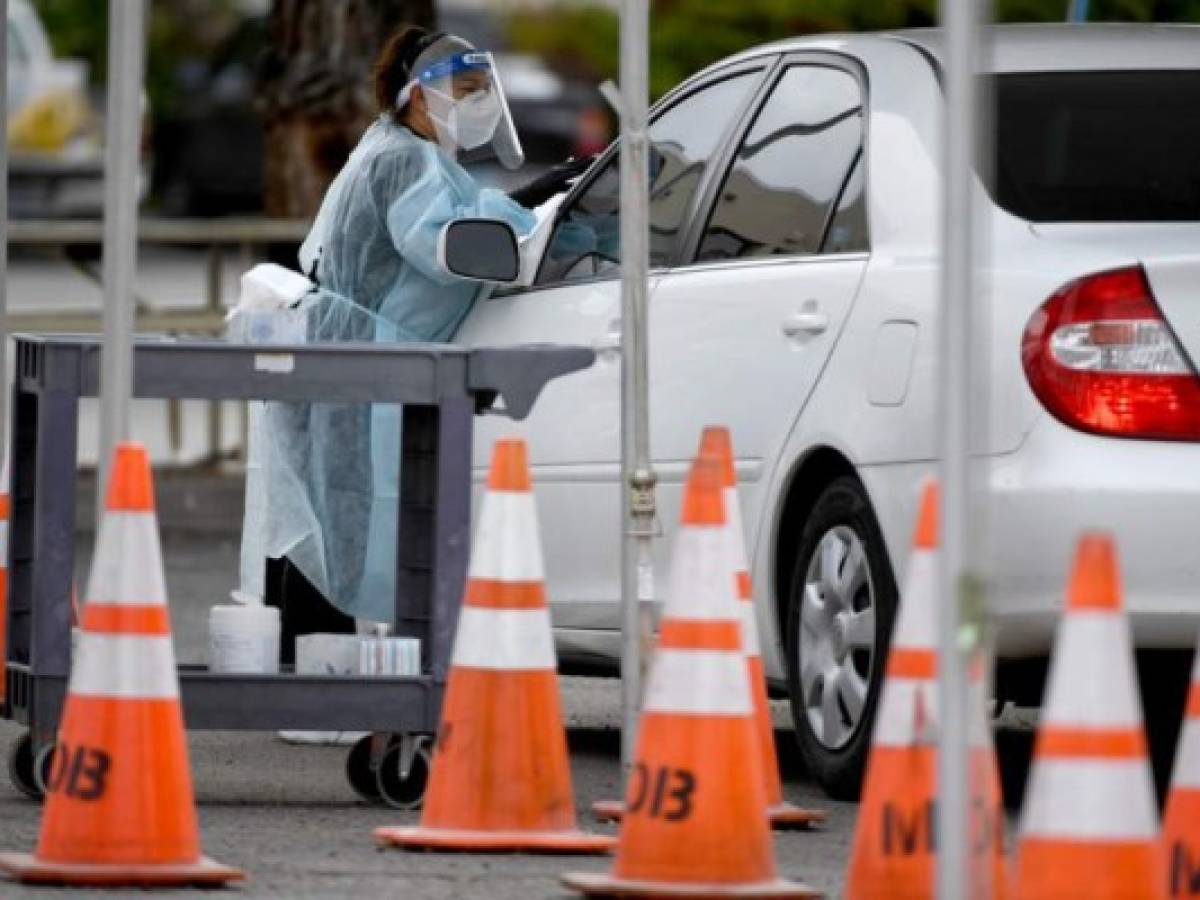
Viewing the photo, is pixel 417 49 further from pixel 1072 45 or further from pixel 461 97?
pixel 1072 45

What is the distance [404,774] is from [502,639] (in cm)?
100

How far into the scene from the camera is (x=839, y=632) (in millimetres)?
7219

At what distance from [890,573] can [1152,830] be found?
2.02 meters

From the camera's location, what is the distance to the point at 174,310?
54.8 ft

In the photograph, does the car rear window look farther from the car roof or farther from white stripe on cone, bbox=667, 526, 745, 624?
white stripe on cone, bbox=667, 526, 745, 624

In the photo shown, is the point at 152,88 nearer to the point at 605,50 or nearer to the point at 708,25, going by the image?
the point at 605,50

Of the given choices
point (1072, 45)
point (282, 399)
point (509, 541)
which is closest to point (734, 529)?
point (509, 541)

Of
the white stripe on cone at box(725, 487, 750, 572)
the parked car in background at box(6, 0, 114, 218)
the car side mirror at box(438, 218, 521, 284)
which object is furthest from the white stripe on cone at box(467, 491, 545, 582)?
the parked car in background at box(6, 0, 114, 218)

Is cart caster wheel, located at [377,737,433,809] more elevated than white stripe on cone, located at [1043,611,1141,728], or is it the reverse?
white stripe on cone, located at [1043,611,1141,728]

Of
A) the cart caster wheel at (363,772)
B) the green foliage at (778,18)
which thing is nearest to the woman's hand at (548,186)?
the cart caster wheel at (363,772)

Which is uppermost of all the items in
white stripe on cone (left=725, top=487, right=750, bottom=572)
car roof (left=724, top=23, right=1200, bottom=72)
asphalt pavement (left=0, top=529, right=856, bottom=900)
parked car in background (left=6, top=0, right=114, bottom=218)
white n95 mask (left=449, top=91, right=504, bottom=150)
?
parked car in background (left=6, top=0, right=114, bottom=218)

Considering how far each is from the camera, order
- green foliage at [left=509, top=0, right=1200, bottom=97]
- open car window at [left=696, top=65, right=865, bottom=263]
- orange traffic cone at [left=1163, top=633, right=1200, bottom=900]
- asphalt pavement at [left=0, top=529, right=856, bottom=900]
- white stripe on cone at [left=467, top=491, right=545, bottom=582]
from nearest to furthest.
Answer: orange traffic cone at [left=1163, top=633, right=1200, bottom=900] → asphalt pavement at [left=0, top=529, right=856, bottom=900] → white stripe on cone at [left=467, top=491, right=545, bottom=582] → open car window at [left=696, top=65, right=865, bottom=263] → green foliage at [left=509, top=0, right=1200, bottom=97]

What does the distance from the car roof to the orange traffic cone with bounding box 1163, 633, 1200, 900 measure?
228cm

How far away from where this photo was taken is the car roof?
7535mm
